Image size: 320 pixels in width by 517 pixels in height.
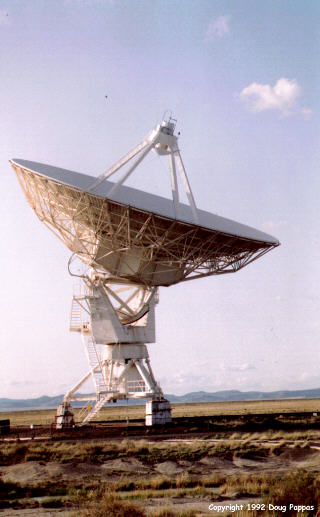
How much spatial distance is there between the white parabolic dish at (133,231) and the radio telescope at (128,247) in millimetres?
51

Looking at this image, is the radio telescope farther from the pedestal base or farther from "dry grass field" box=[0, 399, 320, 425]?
"dry grass field" box=[0, 399, 320, 425]

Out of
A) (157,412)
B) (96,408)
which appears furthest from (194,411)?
(96,408)

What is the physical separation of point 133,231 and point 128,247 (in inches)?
39.3

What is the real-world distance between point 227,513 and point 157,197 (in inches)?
880

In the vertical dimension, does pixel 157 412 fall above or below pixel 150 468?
above

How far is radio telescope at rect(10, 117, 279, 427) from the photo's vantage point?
2550cm

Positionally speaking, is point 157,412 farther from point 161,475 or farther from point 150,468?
point 161,475

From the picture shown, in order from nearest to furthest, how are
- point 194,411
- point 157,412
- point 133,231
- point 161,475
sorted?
point 161,475
point 133,231
point 157,412
point 194,411

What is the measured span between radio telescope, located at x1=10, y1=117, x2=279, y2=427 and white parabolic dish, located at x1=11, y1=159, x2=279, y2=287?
2.0 inches

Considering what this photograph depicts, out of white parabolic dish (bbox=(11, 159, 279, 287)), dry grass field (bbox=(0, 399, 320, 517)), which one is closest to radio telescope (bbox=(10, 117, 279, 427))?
white parabolic dish (bbox=(11, 159, 279, 287))

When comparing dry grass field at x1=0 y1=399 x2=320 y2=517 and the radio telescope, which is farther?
the radio telescope

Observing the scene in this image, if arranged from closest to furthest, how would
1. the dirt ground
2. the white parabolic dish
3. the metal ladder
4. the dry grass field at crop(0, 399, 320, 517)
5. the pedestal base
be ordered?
the dry grass field at crop(0, 399, 320, 517) < the dirt ground < the white parabolic dish < the metal ladder < the pedestal base

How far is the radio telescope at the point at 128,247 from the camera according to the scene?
25500 millimetres

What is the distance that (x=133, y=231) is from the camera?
25891mm
